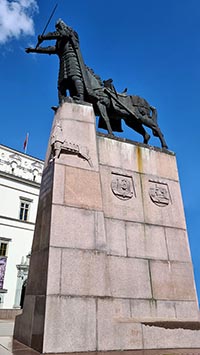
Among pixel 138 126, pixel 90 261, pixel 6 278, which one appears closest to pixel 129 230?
pixel 90 261

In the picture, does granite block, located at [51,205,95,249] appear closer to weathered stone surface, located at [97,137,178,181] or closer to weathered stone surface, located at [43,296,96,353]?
weathered stone surface, located at [43,296,96,353]

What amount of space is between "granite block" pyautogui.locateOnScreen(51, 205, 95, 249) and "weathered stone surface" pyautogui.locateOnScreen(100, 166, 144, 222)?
2.90 ft

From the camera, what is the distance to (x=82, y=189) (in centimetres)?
761

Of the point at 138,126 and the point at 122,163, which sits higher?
the point at 138,126

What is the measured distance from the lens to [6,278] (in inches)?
1291

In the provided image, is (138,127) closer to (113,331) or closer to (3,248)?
(113,331)

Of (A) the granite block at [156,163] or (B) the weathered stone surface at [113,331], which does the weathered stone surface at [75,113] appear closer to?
(A) the granite block at [156,163]

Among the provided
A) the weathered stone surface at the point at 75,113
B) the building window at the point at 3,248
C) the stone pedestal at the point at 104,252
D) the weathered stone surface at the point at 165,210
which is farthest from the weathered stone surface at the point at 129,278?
the building window at the point at 3,248

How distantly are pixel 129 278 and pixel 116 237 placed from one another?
107 centimetres

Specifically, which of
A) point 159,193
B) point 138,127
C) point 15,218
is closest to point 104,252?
point 159,193

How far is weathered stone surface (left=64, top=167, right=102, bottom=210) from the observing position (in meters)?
7.35

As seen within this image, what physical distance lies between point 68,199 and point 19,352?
3.34 m

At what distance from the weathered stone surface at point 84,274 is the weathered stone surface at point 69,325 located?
8.9 inches

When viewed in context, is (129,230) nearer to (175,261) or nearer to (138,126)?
(175,261)
